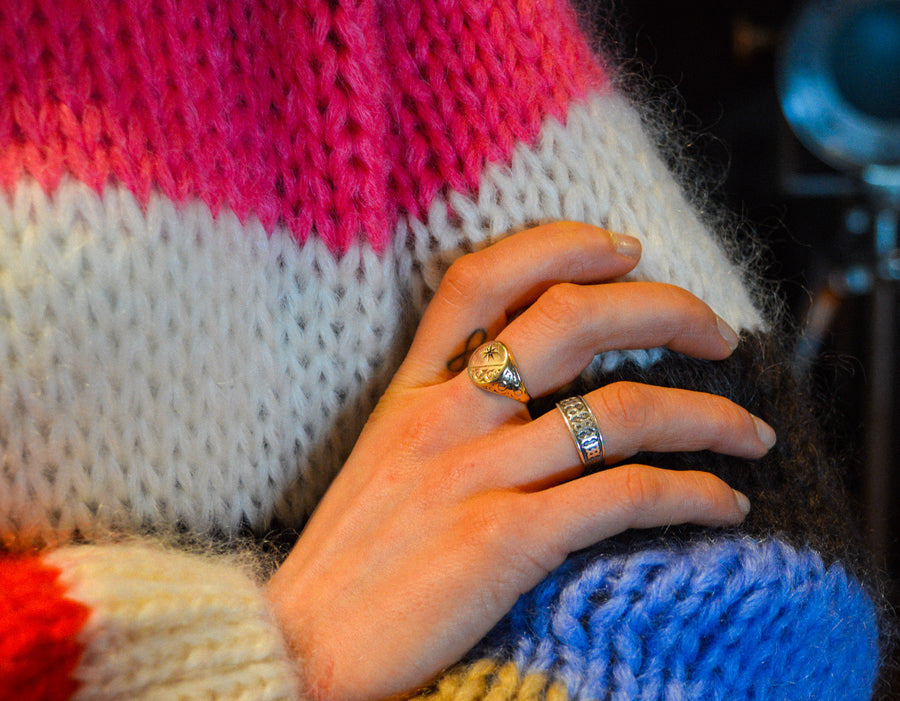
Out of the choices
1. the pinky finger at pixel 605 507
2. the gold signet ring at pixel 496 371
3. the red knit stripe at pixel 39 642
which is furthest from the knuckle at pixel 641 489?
the red knit stripe at pixel 39 642

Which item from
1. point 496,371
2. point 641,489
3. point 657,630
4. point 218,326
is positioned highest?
point 218,326

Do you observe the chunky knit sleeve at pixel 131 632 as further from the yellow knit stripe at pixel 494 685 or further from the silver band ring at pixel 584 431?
A: the silver band ring at pixel 584 431

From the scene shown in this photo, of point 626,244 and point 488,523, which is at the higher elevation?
point 626,244

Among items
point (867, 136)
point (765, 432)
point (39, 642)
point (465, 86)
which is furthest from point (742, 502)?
point (867, 136)

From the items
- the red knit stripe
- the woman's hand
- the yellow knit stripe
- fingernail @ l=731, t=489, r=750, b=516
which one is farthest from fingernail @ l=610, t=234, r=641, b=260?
the red knit stripe

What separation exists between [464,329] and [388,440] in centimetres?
11

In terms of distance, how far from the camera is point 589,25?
76cm

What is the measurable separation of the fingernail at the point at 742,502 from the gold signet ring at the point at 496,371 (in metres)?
0.19

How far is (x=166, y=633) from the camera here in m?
0.52

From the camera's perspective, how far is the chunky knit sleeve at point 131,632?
0.47 metres

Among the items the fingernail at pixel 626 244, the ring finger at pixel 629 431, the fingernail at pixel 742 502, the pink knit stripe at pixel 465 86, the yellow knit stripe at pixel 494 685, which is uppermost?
the pink knit stripe at pixel 465 86

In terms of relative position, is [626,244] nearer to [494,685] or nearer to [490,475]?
[490,475]

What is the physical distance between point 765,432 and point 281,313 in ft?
1.43

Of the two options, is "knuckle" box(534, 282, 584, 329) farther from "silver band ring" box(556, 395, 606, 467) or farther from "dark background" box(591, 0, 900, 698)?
"dark background" box(591, 0, 900, 698)
